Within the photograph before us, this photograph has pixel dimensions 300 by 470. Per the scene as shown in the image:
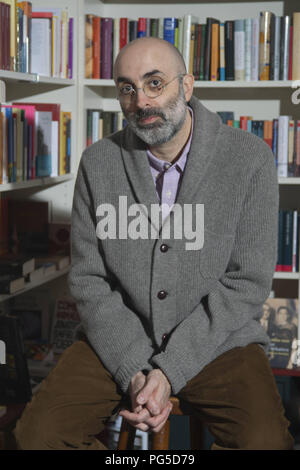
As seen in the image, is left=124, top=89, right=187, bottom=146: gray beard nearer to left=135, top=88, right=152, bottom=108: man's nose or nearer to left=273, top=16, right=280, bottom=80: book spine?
left=135, top=88, right=152, bottom=108: man's nose

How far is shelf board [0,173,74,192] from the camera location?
1928mm

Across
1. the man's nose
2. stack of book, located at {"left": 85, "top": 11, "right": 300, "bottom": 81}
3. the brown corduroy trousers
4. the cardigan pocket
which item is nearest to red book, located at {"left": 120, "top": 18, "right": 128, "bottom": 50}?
stack of book, located at {"left": 85, "top": 11, "right": 300, "bottom": 81}

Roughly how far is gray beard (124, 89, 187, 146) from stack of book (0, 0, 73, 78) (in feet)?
2.12

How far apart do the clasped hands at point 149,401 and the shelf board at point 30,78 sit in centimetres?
102

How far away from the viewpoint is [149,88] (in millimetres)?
1495

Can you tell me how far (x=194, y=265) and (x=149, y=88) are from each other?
45 cm

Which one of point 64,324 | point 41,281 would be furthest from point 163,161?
point 64,324

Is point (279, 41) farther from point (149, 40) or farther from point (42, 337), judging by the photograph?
point (42, 337)

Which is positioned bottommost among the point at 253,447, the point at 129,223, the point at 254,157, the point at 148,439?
the point at 148,439

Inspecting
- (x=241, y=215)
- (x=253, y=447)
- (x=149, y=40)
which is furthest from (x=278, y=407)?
(x=149, y=40)

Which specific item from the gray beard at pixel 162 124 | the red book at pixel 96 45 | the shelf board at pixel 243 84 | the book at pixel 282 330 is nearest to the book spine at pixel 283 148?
the shelf board at pixel 243 84

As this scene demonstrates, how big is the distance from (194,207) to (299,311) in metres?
1.02

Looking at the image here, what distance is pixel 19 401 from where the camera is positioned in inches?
80.3

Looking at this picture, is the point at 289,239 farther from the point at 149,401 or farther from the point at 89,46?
the point at 149,401
